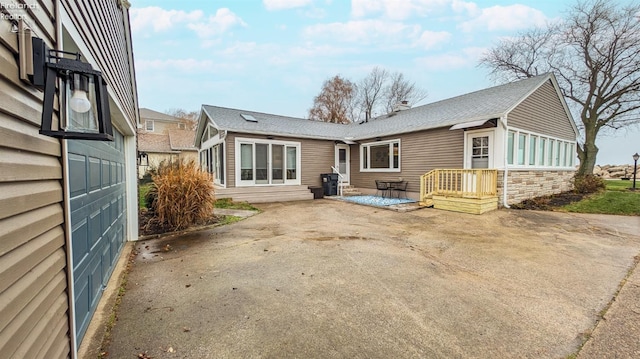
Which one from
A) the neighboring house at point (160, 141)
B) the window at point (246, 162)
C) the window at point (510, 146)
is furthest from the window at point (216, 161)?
the window at point (510, 146)

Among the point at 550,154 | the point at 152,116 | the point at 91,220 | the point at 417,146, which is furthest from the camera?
the point at 152,116

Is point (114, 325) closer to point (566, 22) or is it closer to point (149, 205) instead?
point (149, 205)

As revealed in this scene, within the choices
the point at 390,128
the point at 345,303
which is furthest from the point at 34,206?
the point at 390,128

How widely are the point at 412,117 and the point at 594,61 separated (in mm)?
11845

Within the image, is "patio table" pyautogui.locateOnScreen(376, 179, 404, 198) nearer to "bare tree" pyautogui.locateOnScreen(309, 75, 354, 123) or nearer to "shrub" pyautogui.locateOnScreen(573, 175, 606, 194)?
"shrub" pyautogui.locateOnScreen(573, 175, 606, 194)

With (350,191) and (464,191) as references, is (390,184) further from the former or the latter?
(464,191)

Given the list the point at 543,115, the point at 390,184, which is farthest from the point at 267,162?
the point at 543,115

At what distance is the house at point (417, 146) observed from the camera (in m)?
9.04

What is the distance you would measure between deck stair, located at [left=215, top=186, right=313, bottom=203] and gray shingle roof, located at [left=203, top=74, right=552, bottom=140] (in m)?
2.31

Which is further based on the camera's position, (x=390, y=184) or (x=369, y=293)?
(x=390, y=184)

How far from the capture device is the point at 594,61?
1487cm

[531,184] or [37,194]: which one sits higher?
[37,194]

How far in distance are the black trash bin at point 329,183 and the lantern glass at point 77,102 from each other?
36.0ft

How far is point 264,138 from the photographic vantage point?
36.9 feet
